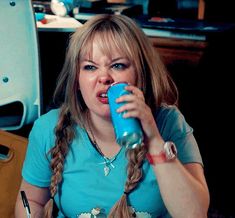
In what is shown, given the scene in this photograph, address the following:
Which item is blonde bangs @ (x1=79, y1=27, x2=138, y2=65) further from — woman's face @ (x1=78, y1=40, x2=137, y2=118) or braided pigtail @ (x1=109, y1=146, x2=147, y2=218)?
braided pigtail @ (x1=109, y1=146, x2=147, y2=218)

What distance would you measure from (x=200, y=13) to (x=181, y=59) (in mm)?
433

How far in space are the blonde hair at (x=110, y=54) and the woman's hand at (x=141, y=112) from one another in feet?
0.20

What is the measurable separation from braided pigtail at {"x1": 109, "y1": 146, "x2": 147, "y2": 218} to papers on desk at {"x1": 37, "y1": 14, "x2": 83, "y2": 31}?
1143mm

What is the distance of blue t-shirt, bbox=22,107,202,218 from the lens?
1.15m

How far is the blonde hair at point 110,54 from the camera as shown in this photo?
110 cm

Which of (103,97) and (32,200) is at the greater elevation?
(103,97)

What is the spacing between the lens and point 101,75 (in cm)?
107

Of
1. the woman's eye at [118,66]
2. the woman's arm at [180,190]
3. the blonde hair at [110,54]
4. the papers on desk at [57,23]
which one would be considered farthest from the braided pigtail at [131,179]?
the papers on desk at [57,23]

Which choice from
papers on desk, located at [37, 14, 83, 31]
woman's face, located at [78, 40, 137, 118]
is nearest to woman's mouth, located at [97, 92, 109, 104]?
woman's face, located at [78, 40, 137, 118]

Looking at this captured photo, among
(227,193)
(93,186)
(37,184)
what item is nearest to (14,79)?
(37,184)

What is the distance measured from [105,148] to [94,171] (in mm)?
73

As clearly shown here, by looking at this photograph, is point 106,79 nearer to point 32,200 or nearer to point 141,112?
point 141,112

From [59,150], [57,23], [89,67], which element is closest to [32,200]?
[59,150]

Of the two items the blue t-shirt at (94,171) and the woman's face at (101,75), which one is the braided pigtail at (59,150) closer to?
the blue t-shirt at (94,171)
